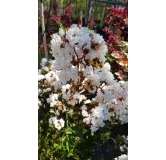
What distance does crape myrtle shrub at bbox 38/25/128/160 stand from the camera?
1.06m

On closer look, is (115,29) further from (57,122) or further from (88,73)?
(88,73)

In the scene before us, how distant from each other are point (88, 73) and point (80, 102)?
0.26 meters

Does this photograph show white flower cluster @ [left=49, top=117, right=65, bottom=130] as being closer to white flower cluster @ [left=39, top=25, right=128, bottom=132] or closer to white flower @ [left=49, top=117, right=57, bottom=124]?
white flower @ [left=49, top=117, right=57, bottom=124]

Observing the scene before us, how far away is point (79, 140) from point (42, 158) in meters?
0.16

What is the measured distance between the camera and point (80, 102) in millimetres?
1349

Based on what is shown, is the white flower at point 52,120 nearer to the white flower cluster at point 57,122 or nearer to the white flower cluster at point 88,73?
the white flower cluster at point 57,122

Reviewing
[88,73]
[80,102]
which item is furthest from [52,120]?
[88,73]

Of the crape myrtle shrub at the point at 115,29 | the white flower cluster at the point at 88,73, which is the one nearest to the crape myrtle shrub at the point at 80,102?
the white flower cluster at the point at 88,73

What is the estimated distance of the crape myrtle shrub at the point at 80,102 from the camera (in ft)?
3.49

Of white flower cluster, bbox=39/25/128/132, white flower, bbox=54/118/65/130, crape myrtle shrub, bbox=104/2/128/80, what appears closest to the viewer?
white flower cluster, bbox=39/25/128/132

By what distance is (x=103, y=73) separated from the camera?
1130 millimetres

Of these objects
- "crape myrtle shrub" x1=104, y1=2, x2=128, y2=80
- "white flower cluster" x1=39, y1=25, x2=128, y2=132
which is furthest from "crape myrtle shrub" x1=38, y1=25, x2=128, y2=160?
"crape myrtle shrub" x1=104, y1=2, x2=128, y2=80
